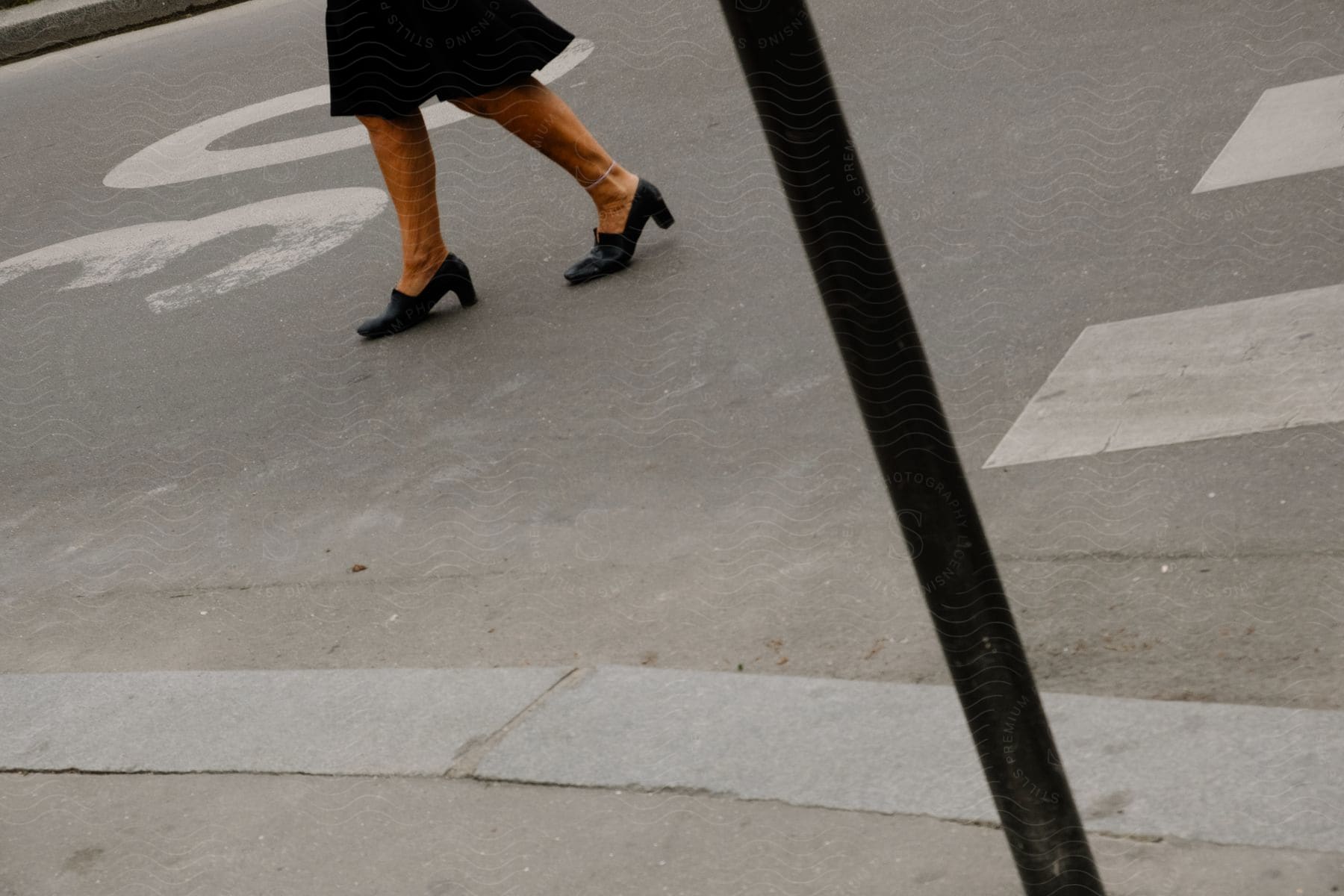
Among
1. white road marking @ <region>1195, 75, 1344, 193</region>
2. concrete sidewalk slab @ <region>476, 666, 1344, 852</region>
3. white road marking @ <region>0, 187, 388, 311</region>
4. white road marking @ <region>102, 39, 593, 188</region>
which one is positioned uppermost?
white road marking @ <region>102, 39, 593, 188</region>

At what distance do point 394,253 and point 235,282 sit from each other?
28.7 inches

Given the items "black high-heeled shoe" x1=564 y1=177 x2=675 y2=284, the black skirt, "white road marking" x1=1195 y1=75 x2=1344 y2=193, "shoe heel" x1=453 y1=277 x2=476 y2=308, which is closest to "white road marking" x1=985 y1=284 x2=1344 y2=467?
"white road marking" x1=1195 y1=75 x2=1344 y2=193

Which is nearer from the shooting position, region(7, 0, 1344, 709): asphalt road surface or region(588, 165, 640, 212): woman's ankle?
region(7, 0, 1344, 709): asphalt road surface

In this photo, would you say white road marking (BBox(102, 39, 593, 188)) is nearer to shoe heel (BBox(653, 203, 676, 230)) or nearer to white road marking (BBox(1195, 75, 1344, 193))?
shoe heel (BBox(653, 203, 676, 230))

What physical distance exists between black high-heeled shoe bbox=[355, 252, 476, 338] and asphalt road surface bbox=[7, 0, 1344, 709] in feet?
0.19

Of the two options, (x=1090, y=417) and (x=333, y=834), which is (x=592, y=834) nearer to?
(x=333, y=834)

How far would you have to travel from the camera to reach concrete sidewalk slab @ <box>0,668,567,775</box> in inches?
136

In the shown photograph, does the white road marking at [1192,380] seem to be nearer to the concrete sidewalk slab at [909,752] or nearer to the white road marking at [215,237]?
the concrete sidewalk slab at [909,752]

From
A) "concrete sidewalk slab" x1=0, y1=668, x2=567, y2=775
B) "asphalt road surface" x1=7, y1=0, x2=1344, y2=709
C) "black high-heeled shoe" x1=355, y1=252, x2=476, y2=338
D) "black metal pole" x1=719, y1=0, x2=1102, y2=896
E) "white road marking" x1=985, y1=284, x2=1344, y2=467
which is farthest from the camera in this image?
"black high-heeled shoe" x1=355, y1=252, x2=476, y2=338

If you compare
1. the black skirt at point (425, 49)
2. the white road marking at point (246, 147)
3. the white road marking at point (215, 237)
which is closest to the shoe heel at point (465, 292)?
the black skirt at point (425, 49)

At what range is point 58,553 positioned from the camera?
5.11 metres

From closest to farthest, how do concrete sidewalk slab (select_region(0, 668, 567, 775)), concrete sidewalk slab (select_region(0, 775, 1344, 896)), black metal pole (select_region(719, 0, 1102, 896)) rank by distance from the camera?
black metal pole (select_region(719, 0, 1102, 896)) < concrete sidewalk slab (select_region(0, 775, 1344, 896)) < concrete sidewalk slab (select_region(0, 668, 567, 775))

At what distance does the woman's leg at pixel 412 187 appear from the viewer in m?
5.55

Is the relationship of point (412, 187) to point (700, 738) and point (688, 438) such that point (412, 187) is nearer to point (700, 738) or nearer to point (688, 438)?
point (688, 438)
